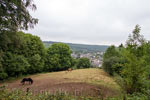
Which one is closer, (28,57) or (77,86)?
(77,86)

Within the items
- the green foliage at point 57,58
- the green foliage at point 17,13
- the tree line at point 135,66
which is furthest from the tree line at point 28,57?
the tree line at point 135,66

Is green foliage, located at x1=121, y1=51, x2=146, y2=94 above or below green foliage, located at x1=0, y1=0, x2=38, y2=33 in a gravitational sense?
below

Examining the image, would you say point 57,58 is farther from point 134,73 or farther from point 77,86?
point 134,73

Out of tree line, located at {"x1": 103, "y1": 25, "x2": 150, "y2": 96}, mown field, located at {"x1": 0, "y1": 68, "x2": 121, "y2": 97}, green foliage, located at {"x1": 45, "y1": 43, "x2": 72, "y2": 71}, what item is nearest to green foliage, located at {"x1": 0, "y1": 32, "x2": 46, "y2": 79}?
mown field, located at {"x1": 0, "y1": 68, "x2": 121, "y2": 97}

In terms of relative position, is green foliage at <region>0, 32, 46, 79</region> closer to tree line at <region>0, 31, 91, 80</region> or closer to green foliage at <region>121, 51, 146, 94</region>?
tree line at <region>0, 31, 91, 80</region>

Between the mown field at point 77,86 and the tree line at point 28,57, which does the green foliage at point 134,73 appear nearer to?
the mown field at point 77,86

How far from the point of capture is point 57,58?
91.3 ft

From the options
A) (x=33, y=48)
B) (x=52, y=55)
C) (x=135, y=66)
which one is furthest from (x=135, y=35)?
(x=52, y=55)

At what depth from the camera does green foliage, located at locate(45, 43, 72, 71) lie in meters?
27.3

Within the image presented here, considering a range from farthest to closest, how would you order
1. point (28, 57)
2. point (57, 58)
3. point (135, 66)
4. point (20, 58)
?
point (57, 58) → point (28, 57) → point (20, 58) → point (135, 66)

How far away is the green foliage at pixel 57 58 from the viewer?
27281 millimetres

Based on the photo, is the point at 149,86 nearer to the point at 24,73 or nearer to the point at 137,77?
the point at 137,77

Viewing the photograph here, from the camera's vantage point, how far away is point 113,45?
23.7 meters

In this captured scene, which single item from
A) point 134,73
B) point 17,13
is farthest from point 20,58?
point 134,73
